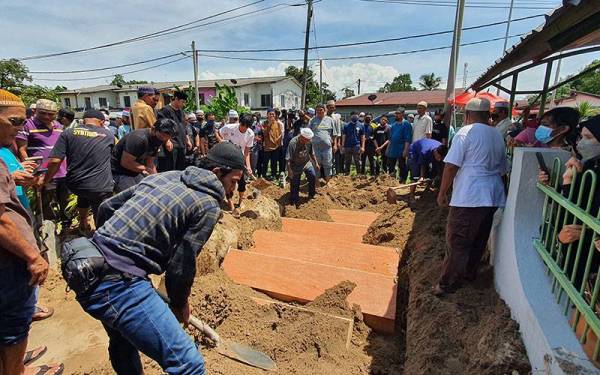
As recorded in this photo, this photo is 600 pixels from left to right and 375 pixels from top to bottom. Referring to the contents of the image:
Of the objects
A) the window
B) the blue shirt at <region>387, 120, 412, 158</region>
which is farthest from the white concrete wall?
the window

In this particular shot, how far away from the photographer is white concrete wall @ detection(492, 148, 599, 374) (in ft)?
4.96

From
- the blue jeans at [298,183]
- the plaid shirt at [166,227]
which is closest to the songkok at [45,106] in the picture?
the plaid shirt at [166,227]

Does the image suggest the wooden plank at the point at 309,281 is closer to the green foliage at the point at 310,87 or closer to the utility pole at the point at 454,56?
the utility pole at the point at 454,56

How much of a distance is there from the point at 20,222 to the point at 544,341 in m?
2.84

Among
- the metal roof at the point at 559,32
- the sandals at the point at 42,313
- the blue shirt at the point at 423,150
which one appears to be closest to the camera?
the metal roof at the point at 559,32

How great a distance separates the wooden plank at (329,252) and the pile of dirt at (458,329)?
58 centimetres

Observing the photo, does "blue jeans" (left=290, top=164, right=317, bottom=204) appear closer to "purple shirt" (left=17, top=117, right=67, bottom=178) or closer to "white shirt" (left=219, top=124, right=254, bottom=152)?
"white shirt" (left=219, top=124, right=254, bottom=152)

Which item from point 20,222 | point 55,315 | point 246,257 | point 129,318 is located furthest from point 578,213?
point 55,315

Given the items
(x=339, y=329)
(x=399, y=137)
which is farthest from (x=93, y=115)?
(x=399, y=137)

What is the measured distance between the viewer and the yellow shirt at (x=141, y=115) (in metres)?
5.15

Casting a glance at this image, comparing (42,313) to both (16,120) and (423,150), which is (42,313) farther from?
(423,150)

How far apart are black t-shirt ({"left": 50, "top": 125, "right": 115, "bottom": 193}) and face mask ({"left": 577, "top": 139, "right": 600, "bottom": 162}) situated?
4.41m

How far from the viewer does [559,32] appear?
2.83 meters

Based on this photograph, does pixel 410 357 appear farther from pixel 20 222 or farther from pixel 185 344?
pixel 20 222
